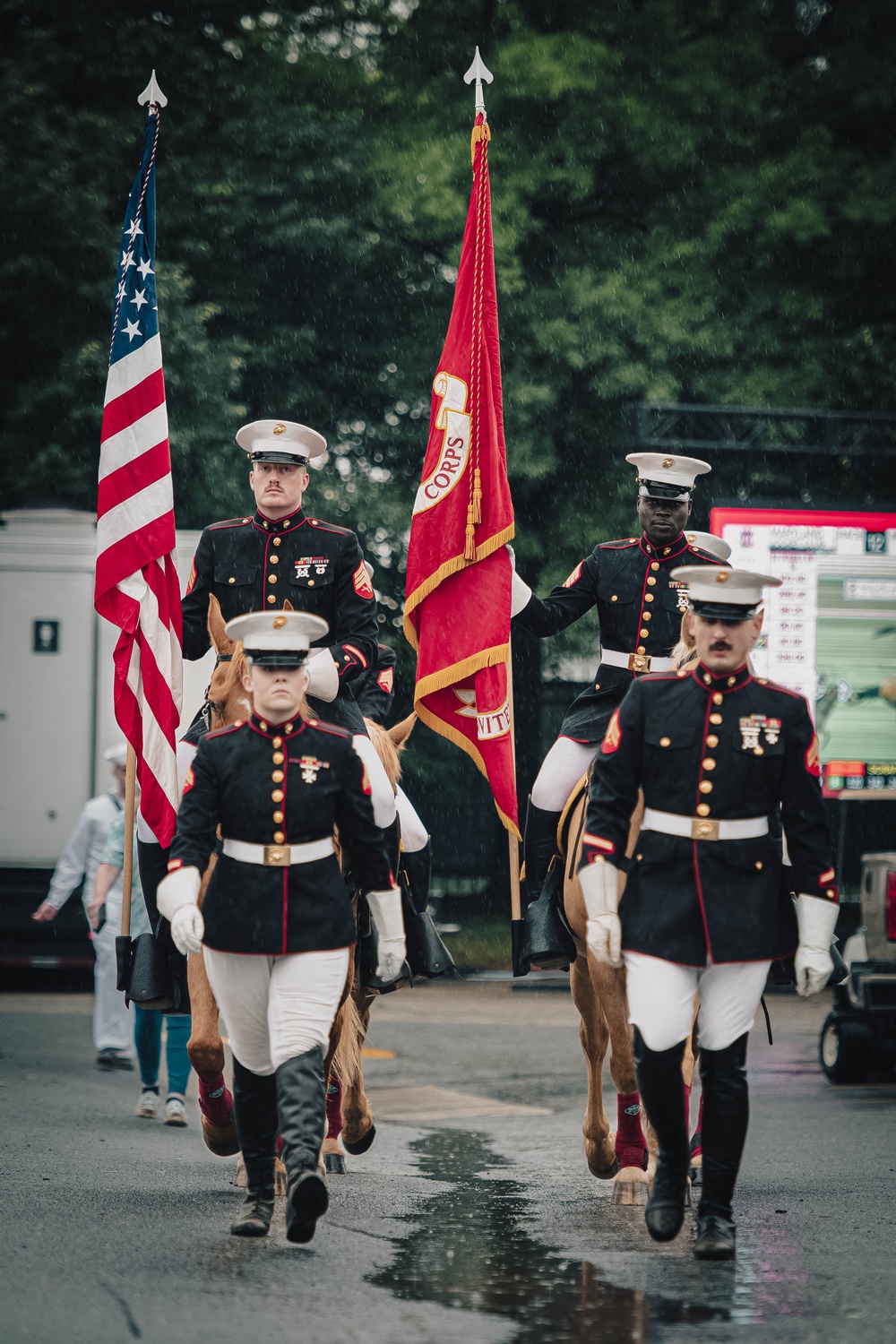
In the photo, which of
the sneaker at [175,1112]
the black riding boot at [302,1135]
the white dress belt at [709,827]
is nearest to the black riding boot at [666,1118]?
the white dress belt at [709,827]

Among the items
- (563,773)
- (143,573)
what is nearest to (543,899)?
(563,773)

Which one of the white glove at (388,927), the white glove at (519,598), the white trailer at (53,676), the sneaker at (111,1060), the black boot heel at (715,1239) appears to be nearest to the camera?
the black boot heel at (715,1239)

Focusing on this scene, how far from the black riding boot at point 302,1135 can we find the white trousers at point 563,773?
6.68ft

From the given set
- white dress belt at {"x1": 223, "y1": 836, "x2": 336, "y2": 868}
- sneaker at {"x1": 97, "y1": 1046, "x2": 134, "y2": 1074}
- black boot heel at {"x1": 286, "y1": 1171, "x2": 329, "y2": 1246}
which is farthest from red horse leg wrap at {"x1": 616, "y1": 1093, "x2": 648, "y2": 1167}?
sneaker at {"x1": 97, "y1": 1046, "x2": 134, "y2": 1074}

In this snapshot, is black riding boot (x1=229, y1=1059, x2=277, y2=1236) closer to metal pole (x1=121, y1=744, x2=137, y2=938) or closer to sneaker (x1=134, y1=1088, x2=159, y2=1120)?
metal pole (x1=121, y1=744, x2=137, y2=938)

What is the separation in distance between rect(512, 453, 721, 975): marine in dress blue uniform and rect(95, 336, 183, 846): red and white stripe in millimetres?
1524

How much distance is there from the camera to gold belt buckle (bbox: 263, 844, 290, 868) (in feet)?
20.0

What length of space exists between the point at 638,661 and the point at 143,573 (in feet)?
6.99

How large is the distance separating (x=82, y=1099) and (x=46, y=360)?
34.5ft

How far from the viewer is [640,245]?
19.6 metres

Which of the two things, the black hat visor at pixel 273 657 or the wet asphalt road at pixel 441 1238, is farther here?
the black hat visor at pixel 273 657

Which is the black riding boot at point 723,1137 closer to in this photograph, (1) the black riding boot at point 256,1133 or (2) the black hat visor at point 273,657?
(1) the black riding boot at point 256,1133

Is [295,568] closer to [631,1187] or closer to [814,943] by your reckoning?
[814,943]

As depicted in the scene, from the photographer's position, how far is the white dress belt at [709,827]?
5988 mm
